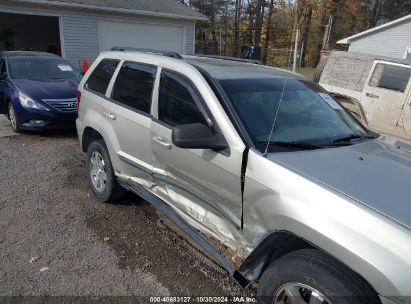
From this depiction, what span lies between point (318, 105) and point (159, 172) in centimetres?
153

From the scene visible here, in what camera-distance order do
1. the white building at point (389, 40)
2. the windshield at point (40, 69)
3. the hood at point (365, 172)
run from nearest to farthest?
the hood at point (365, 172) → the windshield at point (40, 69) → the white building at point (389, 40)

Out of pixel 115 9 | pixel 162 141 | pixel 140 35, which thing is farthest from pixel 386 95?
pixel 140 35

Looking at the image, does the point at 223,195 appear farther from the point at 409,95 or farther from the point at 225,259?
the point at 409,95

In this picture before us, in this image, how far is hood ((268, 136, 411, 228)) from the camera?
2057 millimetres

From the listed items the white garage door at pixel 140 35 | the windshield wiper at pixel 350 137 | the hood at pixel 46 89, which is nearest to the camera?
the windshield wiper at pixel 350 137

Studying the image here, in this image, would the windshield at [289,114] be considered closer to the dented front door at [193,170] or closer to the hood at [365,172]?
the hood at [365,172]

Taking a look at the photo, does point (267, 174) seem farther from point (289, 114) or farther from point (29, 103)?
point (29, 103)

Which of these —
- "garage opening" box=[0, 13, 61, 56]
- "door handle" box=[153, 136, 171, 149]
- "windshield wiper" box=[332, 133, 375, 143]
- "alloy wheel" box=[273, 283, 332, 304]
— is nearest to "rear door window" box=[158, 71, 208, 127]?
"door handle" box=[153, 136, 171, 149]

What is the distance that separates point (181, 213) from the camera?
128 inches

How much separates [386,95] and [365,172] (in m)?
6.00

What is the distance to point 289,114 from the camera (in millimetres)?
3039

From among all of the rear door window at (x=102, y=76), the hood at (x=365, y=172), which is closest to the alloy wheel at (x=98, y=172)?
the rear door window at (x=102, y=76)

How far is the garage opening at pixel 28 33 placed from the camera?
21.2 meters

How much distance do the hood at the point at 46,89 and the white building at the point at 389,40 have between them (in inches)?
864
